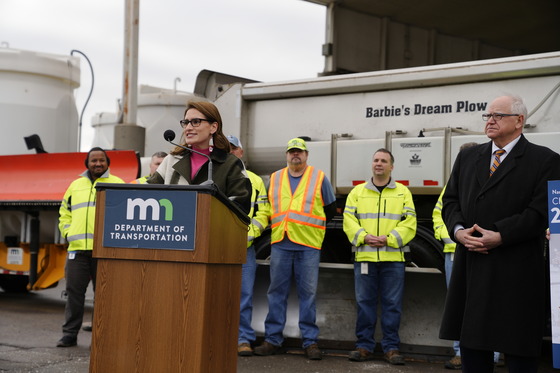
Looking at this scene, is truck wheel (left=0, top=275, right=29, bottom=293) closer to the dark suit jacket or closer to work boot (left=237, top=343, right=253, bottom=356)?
work boot (left=237, top=343, right=253, bottom=356)

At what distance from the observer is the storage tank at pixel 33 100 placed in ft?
39.0

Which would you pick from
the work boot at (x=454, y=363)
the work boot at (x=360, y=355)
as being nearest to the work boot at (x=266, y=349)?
the work boot at (x=360, y=355)

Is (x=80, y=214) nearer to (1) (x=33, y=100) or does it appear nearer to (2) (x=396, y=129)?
(2) (x=396, y=129)

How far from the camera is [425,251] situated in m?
7.64

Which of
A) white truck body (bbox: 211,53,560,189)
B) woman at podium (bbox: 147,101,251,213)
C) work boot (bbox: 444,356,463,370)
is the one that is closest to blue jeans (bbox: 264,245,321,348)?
white truck body (bbox: 211,53,560,189)

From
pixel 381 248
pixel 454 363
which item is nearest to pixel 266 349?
pixel 381 248

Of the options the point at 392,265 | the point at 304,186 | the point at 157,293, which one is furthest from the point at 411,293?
the point at 157,293

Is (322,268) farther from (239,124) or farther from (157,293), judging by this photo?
(157,293)

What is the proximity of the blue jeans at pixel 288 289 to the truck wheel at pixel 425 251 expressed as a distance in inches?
33.9

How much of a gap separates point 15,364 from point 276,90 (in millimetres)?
3574

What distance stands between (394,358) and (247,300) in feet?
4.62

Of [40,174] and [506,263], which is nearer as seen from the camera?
[506,263]

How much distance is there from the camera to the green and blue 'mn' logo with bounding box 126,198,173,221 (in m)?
3.74

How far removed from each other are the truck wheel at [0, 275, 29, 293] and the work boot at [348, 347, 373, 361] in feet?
22.4
